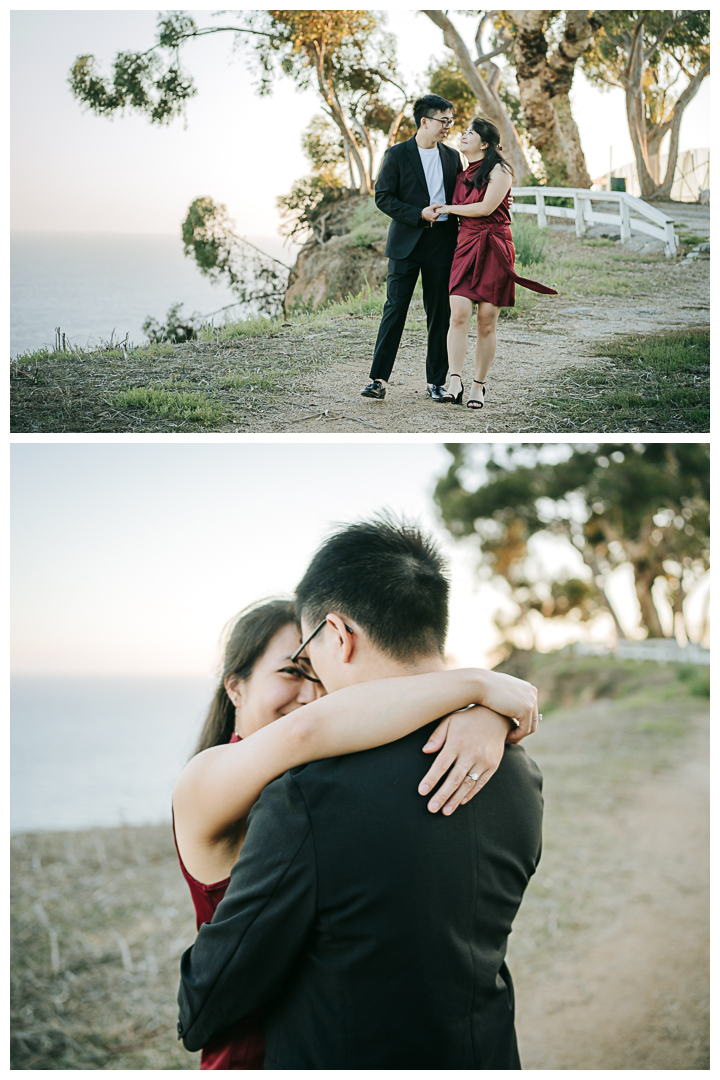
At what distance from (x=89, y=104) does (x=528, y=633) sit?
893cm

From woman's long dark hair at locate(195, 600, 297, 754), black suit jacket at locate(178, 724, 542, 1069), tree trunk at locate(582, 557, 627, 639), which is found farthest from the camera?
tree trunk at locate(582, 557, 627, 639)

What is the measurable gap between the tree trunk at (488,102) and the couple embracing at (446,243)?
20cm

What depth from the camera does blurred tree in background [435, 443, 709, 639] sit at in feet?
31.0

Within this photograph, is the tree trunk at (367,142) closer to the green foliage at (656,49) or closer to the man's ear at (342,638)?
the green foliage at (656,49)

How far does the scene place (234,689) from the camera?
1.91 metres

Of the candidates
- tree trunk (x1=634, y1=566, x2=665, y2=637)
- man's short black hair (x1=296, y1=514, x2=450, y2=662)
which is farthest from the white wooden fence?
tree trunk (x1=634, y1=566, x2=665, y2=637)

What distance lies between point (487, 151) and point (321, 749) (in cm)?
272

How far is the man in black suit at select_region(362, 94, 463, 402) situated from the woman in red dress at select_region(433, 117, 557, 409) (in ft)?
0.15

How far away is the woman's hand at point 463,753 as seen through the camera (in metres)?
1.24

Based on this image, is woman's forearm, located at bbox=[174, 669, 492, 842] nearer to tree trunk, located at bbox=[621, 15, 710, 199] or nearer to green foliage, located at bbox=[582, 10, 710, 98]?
tree trunk, located at bbox=[621, 15, 710, 199]

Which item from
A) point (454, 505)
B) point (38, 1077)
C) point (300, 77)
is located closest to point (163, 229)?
point (300, 77)

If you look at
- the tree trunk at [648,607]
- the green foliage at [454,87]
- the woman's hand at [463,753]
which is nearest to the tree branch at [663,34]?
the green foliage at [454,87]

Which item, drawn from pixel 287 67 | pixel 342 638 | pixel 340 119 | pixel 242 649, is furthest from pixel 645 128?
pixel 342 638

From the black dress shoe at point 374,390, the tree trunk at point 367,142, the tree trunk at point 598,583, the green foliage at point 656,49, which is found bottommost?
the tree trunk at point 598,583
